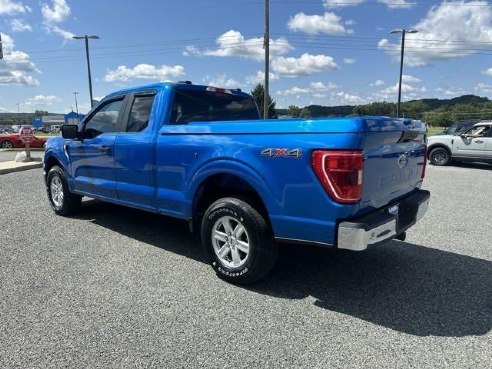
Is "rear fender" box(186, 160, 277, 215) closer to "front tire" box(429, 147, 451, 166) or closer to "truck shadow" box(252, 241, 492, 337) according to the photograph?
"truck shadow" box(252, 241, 492, 337)

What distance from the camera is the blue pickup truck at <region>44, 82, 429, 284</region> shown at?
10.6ft

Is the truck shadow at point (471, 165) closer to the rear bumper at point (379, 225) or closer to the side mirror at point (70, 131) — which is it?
the rear bumper at point (379, 225)

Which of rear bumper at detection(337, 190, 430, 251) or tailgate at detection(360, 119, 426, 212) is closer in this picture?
rear bumper at detection(337, 190, 430, 251)

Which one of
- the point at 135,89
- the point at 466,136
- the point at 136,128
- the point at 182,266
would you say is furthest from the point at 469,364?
the point at 466,136

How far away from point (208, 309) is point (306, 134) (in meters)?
1.66

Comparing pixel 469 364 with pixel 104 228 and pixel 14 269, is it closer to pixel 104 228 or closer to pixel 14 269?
pixel 14 269

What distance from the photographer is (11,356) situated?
282cm

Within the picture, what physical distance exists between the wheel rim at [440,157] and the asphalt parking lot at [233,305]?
10379 mm

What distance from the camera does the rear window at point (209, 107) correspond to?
4791mm

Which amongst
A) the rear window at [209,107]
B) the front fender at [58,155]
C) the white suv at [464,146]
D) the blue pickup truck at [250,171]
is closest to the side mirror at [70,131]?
the blue pickup truck at [250,171]

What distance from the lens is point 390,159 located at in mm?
3643

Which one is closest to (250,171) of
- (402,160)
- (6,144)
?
(402,160)

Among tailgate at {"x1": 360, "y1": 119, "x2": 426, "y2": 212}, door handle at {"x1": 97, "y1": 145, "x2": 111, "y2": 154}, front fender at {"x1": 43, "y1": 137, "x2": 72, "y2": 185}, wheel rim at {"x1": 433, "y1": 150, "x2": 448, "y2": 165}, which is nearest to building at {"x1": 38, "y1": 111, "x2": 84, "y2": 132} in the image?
front fender at {"x1": 43, "y1": 137, "x2": 72, "y2": 185}

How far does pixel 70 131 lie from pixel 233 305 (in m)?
3.67
